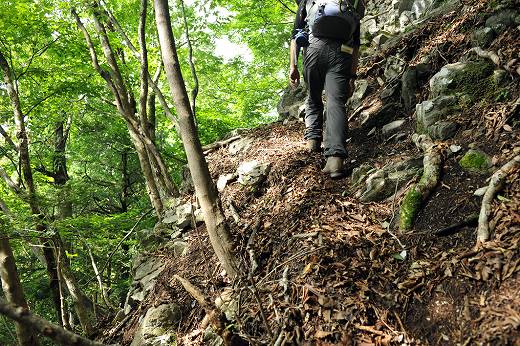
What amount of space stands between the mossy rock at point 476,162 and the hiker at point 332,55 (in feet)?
3.81

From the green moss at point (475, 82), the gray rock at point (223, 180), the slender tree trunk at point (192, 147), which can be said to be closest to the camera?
the slender tree trunk at point (192, 147)

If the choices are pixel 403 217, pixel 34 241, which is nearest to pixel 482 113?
pixel 403 217

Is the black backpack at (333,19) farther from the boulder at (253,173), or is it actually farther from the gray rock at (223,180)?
the gray rock at (223,180)

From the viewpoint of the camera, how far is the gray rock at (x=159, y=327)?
296cm

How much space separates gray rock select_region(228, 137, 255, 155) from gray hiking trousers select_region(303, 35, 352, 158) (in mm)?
1952

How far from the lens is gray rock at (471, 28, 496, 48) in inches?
147

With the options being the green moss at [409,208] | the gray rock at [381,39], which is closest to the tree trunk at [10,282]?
the green moss at [409,208]

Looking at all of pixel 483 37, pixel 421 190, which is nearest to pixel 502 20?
pixel 483 37

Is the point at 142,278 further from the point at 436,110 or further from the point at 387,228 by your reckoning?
the point at 436,110

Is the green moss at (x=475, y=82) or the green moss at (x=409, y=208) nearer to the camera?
the green moss at (x=409, y=208)

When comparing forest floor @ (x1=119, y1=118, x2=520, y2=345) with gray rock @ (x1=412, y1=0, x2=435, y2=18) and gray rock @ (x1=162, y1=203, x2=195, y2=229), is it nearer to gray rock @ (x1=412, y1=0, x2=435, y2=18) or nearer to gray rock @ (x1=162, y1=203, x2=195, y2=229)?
gray rock @ (x1=162, y1=203, x2=195, y2=229)

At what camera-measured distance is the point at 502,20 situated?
12.5 feet

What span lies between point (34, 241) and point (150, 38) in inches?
250

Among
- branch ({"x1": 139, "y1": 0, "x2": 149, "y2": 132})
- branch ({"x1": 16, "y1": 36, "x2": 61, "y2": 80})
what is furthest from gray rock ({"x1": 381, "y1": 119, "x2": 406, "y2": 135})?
branch ({"x1": 16, "y1": 36, "x2": 61, "y2": 80})
